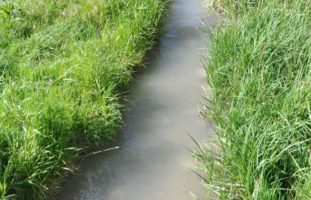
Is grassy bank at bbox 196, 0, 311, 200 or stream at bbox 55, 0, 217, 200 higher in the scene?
grassy bank at bbox 196, 0, 311, 200

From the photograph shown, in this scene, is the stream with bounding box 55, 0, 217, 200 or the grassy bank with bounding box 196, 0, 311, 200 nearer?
the grassy bank with bounding box 196, 0, 311, 200

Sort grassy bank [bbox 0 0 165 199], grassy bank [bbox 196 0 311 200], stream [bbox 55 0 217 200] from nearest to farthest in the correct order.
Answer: grassy bank [bbox 196 0 311 200], grassy bank [bbox 0 0 165 199], stream [bbox 55 0 217 200]

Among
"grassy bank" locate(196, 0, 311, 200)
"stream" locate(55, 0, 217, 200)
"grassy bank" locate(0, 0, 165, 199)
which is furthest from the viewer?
"stream" locate(55, 0, 217, 200)

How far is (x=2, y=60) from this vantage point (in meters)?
4.59

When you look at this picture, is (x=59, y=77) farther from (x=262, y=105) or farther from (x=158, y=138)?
(x=262, y=105)

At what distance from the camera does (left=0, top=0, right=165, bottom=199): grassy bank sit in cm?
345

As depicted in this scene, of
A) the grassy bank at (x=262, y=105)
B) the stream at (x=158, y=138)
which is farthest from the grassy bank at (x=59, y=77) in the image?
the grassy bank at (x=262, y=105)

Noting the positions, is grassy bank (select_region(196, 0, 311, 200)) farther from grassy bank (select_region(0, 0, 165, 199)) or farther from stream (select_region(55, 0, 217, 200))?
grassy bank (select_region(0, 0, 165, 199))

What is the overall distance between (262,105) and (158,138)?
41.7 inches

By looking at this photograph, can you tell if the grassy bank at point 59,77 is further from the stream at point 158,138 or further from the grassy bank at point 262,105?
the grassy bank at point 262,105

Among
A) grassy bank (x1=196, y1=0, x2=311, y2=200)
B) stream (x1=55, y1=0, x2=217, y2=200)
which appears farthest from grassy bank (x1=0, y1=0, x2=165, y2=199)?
grassy bank (x1=196, y1=0, x2=311, y2=200)

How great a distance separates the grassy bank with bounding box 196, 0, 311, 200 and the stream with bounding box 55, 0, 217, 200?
208 millimetres

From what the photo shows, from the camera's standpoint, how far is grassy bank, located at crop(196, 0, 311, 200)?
3.19m

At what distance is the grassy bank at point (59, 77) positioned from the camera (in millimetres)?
3445
